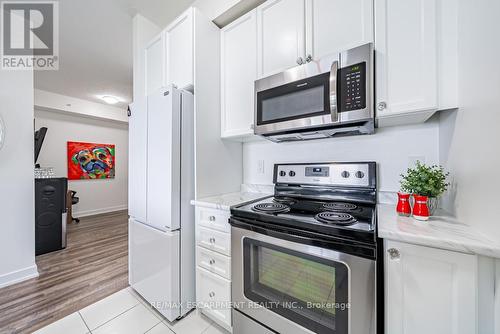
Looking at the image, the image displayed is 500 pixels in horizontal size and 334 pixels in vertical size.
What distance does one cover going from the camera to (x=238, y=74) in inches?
63.9

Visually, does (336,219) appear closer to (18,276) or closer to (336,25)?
(336,25)

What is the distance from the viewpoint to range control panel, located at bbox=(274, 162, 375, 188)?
133cm

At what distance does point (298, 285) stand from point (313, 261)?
18cm

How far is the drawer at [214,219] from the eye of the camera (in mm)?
1341

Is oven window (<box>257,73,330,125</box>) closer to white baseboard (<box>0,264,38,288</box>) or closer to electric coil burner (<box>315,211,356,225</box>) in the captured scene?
electric coil burner (<box>315,211,356,225</box>)

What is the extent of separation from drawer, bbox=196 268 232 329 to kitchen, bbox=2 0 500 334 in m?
0.01

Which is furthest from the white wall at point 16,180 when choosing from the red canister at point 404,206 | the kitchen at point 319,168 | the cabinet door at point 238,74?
the red canister at point 404,206

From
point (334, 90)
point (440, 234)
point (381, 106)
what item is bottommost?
point (440, 234)

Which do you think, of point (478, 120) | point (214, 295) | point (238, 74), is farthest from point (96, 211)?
point (478, 120)

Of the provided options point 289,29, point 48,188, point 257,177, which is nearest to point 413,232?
point 257,177

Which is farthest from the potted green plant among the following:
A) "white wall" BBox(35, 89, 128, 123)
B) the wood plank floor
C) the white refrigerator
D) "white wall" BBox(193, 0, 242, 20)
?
"white wall" BBox(35, 89, 128, 123)

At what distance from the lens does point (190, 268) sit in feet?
5.16

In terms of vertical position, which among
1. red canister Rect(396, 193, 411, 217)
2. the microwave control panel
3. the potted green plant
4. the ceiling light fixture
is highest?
the ceiling light fixture

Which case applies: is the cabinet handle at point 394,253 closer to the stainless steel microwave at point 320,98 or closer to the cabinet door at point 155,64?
the stainless steel microwave at point 320,98
